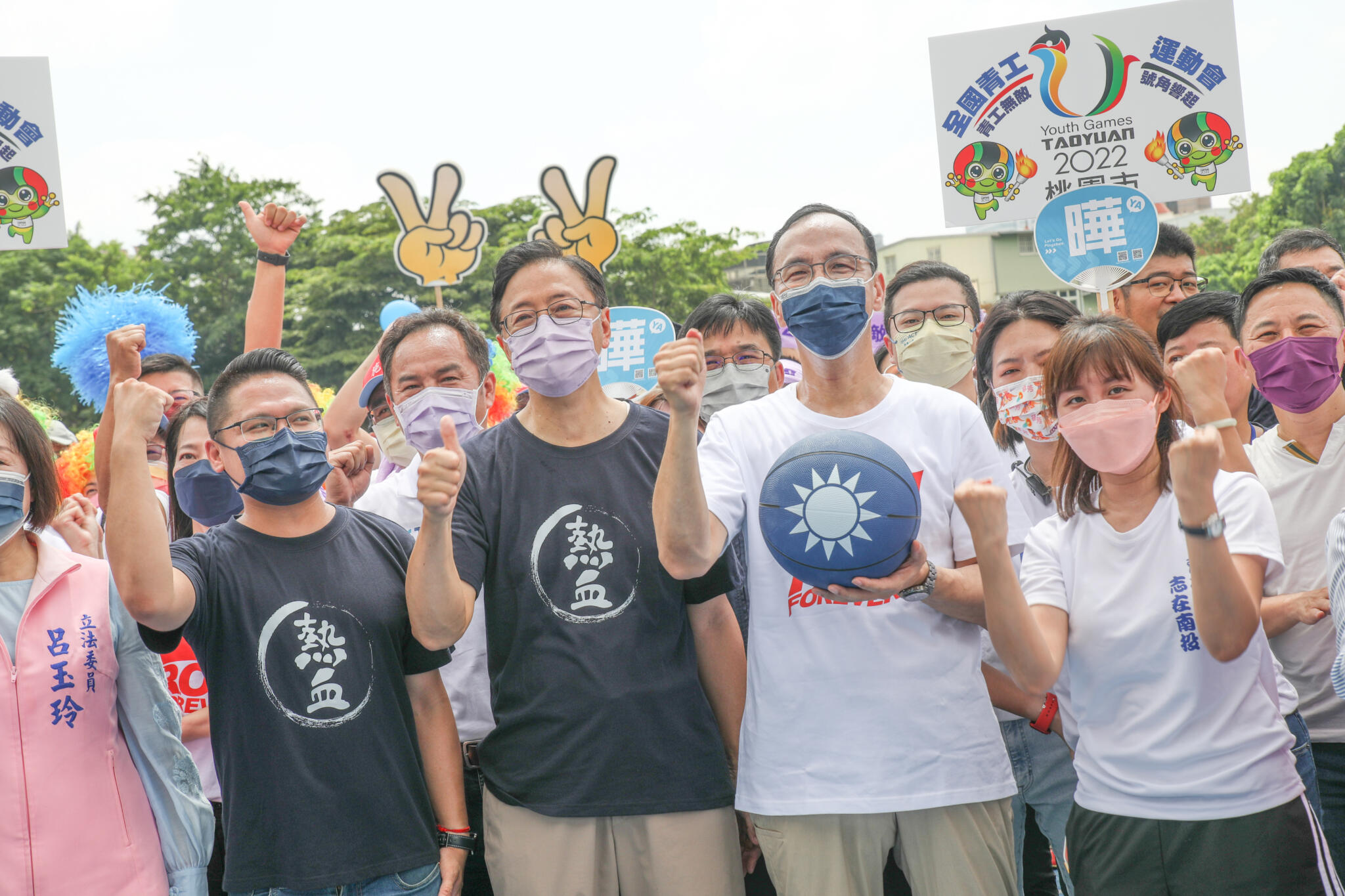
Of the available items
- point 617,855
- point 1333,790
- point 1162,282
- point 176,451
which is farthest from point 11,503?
point 1162,282

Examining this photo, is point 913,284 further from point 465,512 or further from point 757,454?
point 465,512

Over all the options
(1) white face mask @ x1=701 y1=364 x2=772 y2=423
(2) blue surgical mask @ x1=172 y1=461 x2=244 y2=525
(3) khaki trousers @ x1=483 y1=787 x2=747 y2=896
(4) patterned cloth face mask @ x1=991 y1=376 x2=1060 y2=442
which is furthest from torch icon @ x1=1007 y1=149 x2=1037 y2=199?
(3) khaki trousers @ x1=483 y1=787 x2=747 y2=896

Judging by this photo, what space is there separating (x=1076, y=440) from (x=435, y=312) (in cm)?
269

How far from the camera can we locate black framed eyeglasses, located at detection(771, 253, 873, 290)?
3469 millimetres

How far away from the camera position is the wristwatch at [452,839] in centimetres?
337

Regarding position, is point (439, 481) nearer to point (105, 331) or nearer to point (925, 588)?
point (925, 588)

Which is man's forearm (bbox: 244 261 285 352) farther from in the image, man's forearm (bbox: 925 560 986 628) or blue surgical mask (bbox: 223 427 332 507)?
man's forearm (bbox: 925 560 986 628)

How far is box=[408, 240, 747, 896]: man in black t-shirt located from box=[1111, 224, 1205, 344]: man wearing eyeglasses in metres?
3.81

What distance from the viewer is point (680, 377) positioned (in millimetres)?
3012

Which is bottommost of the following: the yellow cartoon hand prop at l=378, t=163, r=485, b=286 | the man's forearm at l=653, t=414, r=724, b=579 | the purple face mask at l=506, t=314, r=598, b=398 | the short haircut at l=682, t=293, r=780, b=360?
the man's forearm at l=653, t=414, r=724, b=579

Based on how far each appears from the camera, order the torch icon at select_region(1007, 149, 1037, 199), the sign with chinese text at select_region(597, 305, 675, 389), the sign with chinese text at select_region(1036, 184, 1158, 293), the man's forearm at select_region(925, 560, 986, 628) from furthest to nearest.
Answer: the torch icon at select_region(1007, 149, 1037, 199)
the sign with chinese text at select_region(597, 305, 675, 389)
the sign with chinese text at select_region(1036, 184, 1158, 293)
the man's forearm at select_region(925, 560, 986, 628)

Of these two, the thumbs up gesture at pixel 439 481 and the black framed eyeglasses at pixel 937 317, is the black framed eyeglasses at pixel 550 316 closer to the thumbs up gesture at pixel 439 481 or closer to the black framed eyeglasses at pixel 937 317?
the thumbs up gesture at pixel 439 481

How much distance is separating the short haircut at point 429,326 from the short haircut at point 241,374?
0.76 metres

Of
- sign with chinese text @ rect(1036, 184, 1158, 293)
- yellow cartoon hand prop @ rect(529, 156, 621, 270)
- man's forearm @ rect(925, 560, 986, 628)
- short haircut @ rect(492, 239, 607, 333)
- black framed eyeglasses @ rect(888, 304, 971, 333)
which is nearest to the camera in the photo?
man's forearm @ rect(925, 560, 986, 628)
